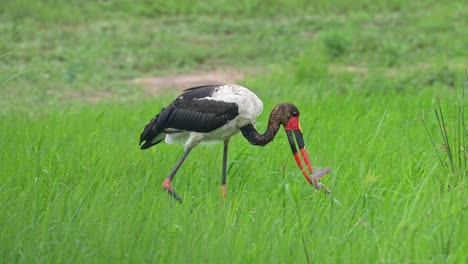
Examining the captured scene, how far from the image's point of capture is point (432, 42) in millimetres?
11969

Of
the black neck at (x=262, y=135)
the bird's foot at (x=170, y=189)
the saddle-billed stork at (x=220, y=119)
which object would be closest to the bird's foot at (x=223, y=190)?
the saddle-billed stork at (x=220, y=119)

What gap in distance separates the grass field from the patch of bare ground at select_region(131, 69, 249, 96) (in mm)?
199

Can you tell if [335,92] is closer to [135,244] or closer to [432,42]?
[432,42]

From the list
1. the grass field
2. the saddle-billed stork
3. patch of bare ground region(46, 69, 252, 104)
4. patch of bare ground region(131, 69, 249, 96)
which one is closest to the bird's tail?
the saddle-billed stork

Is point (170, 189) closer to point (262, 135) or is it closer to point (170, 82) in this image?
point (262, 135)

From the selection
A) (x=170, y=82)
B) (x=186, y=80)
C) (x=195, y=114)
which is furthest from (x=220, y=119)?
(x=186, y=80)

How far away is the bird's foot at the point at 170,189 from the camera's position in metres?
4.54

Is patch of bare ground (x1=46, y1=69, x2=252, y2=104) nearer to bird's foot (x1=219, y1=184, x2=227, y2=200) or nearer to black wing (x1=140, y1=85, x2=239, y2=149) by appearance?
black wing (x1=140, y1=85, x2=239, y2=149)

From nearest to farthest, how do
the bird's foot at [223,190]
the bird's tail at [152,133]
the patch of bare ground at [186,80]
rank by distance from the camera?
1. the bird's foot at [223,190]
2. the bird's tail at [152,133]
3. the patch of bare ground at [186,80]

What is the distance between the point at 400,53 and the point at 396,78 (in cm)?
255

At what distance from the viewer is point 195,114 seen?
4.93m

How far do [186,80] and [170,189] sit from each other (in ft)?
19.6

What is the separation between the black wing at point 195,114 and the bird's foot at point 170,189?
0.38 meters

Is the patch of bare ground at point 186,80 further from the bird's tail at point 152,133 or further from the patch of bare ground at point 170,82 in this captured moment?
the bird's tail at point 152,133
